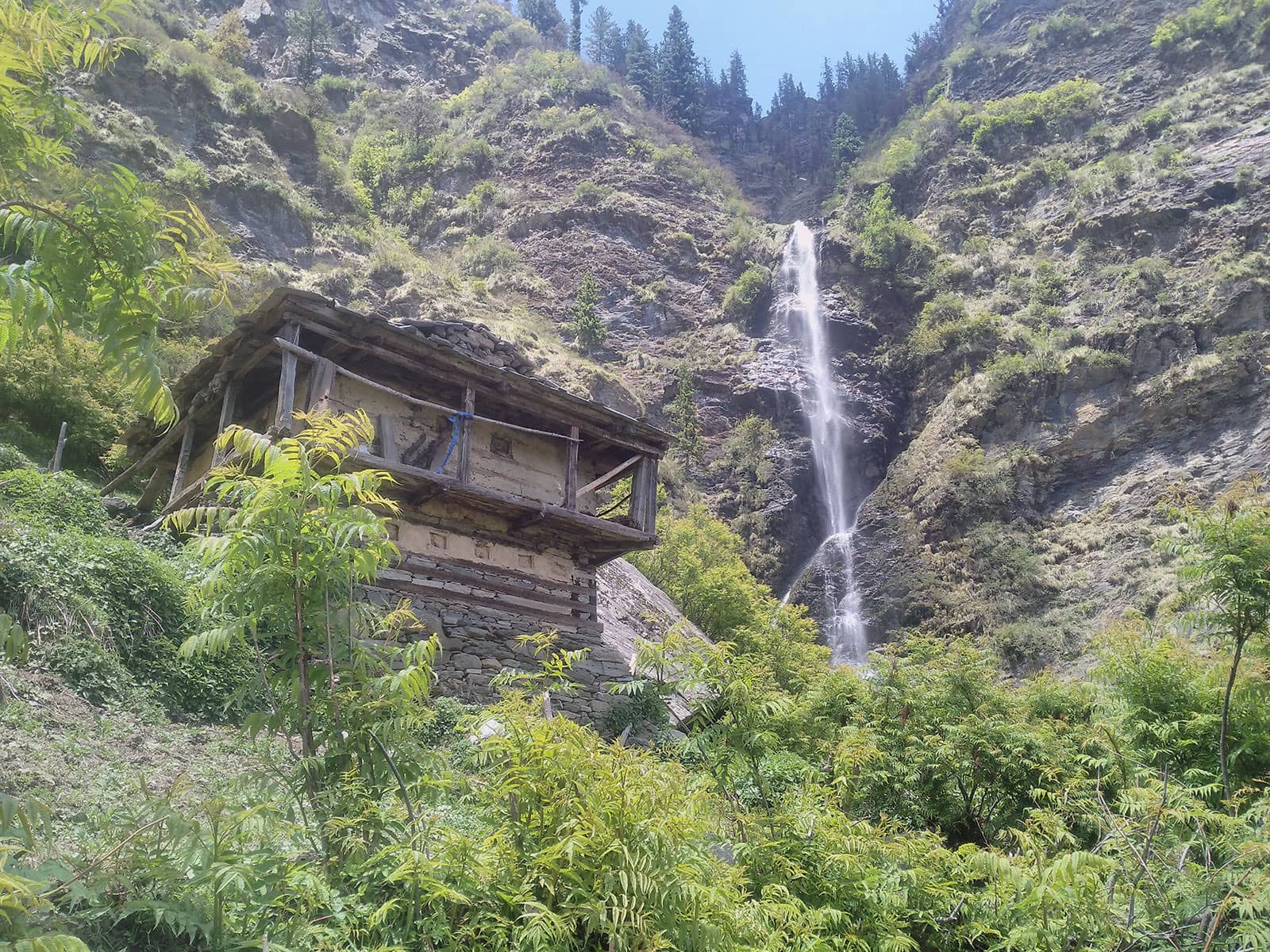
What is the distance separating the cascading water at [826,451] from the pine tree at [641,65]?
24.1 m

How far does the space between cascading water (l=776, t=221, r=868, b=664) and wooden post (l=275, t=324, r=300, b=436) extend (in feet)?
77.9

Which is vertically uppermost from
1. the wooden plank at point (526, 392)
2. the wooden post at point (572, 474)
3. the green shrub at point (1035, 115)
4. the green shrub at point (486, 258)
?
the green shrub at point (1035, 115)

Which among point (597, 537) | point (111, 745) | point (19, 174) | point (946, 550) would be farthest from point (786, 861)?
point (946, 550)

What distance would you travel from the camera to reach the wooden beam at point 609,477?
14125 mm

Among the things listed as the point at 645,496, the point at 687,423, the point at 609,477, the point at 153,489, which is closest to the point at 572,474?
the point at 609,477

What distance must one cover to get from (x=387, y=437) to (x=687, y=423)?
106ft

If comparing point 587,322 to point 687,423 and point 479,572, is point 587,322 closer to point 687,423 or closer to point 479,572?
point 687,423

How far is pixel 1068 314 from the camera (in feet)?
133

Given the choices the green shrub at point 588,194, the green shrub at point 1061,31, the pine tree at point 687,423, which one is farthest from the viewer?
the green shrub at point 1061,31

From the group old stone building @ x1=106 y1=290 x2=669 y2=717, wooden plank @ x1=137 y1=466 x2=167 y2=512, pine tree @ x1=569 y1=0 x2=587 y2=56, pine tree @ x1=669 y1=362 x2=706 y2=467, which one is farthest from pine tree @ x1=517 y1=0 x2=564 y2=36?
old stone building @ x1=106 y1=290 x2=669 y2=717

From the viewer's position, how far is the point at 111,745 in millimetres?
7453

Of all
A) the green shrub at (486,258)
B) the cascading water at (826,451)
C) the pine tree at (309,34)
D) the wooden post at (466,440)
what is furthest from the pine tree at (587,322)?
the wooden post at (466,440)

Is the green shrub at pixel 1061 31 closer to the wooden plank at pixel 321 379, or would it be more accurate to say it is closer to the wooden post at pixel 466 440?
the wooden post at pixel 466 440

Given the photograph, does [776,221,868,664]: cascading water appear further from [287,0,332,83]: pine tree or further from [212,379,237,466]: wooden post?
[287,0,332,83]: pine tree
